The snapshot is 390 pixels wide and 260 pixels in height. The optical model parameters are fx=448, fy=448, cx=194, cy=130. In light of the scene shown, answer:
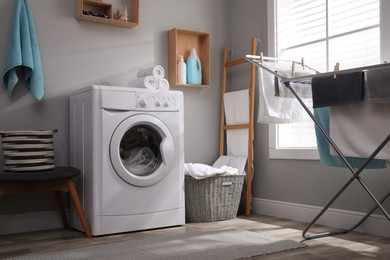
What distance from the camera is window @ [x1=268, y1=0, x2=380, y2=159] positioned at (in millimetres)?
2775

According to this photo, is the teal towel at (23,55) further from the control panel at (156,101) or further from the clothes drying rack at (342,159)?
the clothes drying rack at (342,159)

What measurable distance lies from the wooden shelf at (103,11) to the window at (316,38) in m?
1.04

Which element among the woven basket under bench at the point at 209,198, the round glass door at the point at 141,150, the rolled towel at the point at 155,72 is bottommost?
the woven basket under bench at the point at 209,198

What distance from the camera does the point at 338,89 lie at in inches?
87.1

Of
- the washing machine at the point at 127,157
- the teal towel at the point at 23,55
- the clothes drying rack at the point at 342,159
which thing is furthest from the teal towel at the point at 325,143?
the teal towel at the point at 23,55

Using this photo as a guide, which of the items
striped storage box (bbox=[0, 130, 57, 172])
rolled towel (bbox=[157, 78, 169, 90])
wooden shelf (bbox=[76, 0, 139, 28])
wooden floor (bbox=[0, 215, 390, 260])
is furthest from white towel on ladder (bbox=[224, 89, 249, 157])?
striped storage box (bbox=[0, 130, 57, 172])

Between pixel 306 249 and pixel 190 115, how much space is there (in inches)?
66.4

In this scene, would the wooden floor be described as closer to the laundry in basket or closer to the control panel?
the laundry in basket

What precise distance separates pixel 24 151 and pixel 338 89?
1.75 meters

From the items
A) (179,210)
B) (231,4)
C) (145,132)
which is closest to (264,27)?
(231,4)

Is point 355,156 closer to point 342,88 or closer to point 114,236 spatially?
point 342,88

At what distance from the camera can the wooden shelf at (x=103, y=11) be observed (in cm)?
308

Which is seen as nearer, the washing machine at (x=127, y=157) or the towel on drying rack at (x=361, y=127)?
the towel on drying rack at (x=361, y=127)

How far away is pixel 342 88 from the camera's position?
2191 mm
